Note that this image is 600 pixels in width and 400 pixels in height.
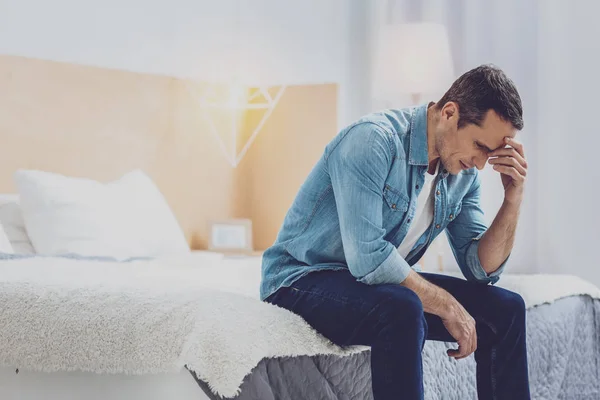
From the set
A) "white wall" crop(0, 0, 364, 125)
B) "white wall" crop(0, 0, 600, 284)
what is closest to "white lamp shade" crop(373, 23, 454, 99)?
"white wall" crop(0, 0, 600, 284)

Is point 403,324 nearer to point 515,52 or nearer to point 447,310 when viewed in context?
point 447,310

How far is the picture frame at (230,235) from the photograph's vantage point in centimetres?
367

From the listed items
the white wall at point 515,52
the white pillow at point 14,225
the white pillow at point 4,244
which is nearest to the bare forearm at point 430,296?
the white pillow at point 4,244

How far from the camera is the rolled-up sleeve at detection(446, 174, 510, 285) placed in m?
1.90

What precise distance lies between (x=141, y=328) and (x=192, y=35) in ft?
7.80

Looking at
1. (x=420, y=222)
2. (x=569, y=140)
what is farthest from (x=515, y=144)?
(x=569, y=140)

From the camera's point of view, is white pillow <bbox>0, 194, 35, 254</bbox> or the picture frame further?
the picture frame

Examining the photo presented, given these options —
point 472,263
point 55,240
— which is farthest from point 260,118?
point 472,263

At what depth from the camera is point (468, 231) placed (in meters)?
1.95

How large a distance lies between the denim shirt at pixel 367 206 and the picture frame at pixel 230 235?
1.85 meters

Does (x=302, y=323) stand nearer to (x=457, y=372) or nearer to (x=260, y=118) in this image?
(x=457, y=372)

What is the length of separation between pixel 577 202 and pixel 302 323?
78.0 inches

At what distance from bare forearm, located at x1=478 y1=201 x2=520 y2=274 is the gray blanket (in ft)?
0.68

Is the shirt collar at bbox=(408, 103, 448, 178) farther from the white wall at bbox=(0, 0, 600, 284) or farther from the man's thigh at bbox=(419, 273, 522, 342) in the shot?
the white wall at bbox=(0, 0, 600, 284)
